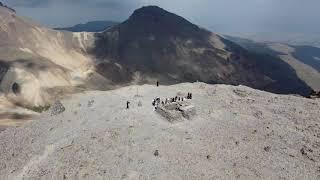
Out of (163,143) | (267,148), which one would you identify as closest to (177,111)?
(163,143)

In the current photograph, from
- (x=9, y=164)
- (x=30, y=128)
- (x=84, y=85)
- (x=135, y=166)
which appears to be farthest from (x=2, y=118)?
A: (x=135, y=166)

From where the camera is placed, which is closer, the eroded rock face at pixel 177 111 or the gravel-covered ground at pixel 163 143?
the gravel-covered ground at pixel 163 143

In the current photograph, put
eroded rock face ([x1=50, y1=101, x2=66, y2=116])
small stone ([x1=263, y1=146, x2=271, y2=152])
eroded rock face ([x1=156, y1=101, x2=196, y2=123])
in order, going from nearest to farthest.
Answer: small stone ([x1=263, y1=146, x2=271, y2=152]) < eroded rock face ([x1=156, y1=101, x2=196, y2=123]) < eroded rock face ([x1=50, y1=101, x2=66, y2=116])

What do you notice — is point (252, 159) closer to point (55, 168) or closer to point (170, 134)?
point (170, 134)

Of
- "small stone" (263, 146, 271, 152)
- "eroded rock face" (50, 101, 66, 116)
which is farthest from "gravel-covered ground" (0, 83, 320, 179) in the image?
"eroded rock face" (50, 101, 66, 116)

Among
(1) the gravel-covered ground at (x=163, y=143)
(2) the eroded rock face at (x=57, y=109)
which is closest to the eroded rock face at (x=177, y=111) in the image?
(1) the gravel-covered ground at (x=163, y=143)

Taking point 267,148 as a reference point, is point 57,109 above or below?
below

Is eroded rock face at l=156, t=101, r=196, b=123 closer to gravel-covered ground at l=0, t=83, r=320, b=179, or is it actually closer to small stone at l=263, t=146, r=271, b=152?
gravel-covered ground at l=0, t=83, r=320, b=179

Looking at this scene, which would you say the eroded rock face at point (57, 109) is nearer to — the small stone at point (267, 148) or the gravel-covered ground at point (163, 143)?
the gravel-covered ground at point (163, 143)

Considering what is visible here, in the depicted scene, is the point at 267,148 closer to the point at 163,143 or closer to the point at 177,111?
the point at 163,143
